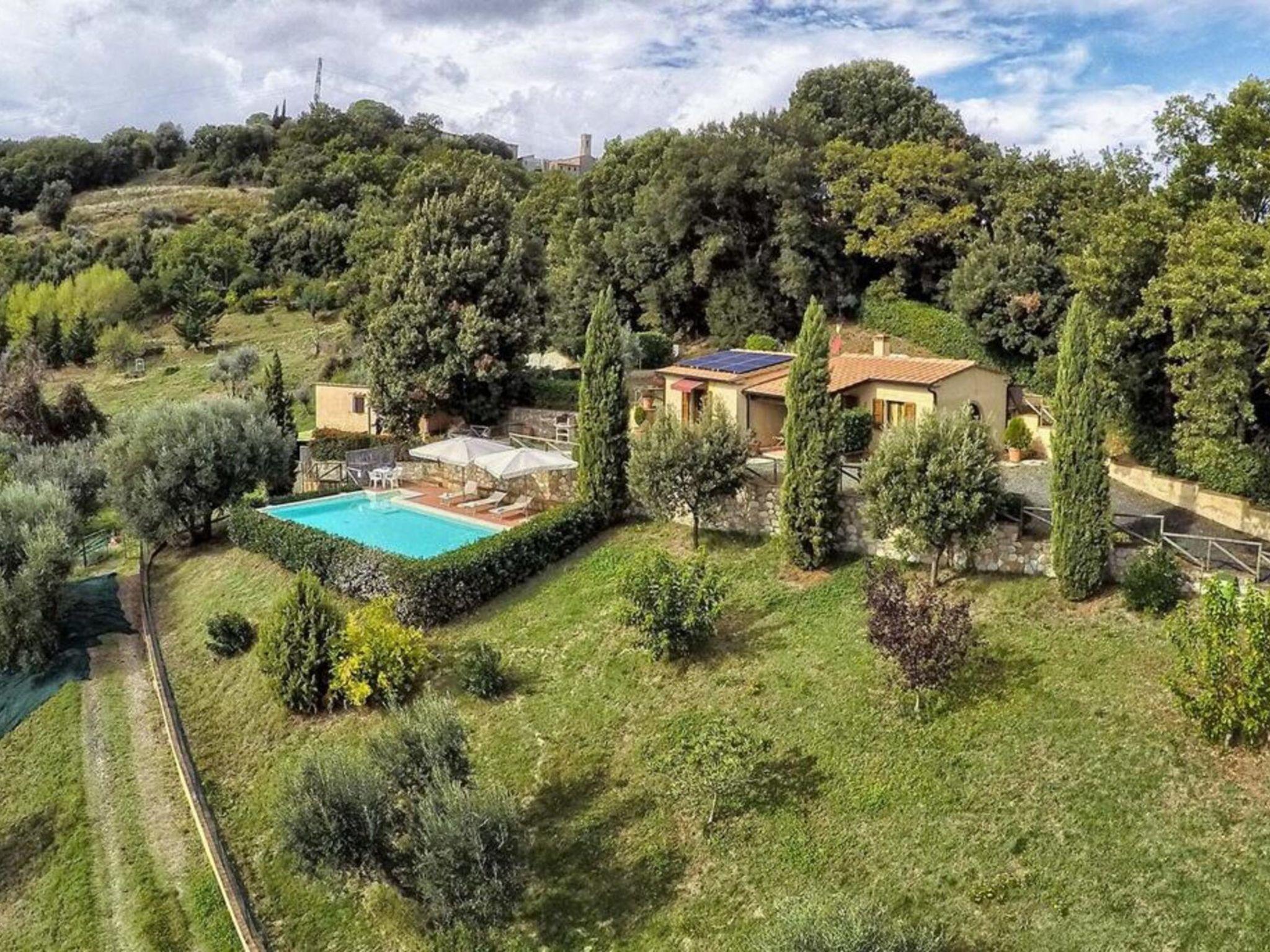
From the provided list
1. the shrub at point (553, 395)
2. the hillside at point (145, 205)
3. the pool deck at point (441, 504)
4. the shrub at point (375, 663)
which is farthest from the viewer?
the hillside at point (145, 205)

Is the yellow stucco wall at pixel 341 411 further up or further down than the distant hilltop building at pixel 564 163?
further down

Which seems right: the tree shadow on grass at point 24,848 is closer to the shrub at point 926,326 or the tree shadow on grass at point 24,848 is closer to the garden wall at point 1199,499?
the garden wall at point 1199,499

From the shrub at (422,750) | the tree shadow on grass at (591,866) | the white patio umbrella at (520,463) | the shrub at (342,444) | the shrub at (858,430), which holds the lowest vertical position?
the tree shadow on grass at (591,866)

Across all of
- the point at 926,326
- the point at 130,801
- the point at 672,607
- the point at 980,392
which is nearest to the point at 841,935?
the point at 672,607

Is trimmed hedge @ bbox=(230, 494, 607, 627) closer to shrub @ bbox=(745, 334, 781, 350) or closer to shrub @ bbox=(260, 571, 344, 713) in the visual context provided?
shrub @ bbox=(260, 571, 344, 713)

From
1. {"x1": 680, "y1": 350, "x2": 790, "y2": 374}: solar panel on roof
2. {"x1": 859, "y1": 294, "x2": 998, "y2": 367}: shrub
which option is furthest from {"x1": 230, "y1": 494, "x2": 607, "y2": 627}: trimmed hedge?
{"x1": 859, "y1": 294, "x2": 998, "y2": 367}: shrub

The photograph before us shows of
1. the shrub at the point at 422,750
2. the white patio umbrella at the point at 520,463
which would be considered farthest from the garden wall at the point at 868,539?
the shrub at the point at 422,750
